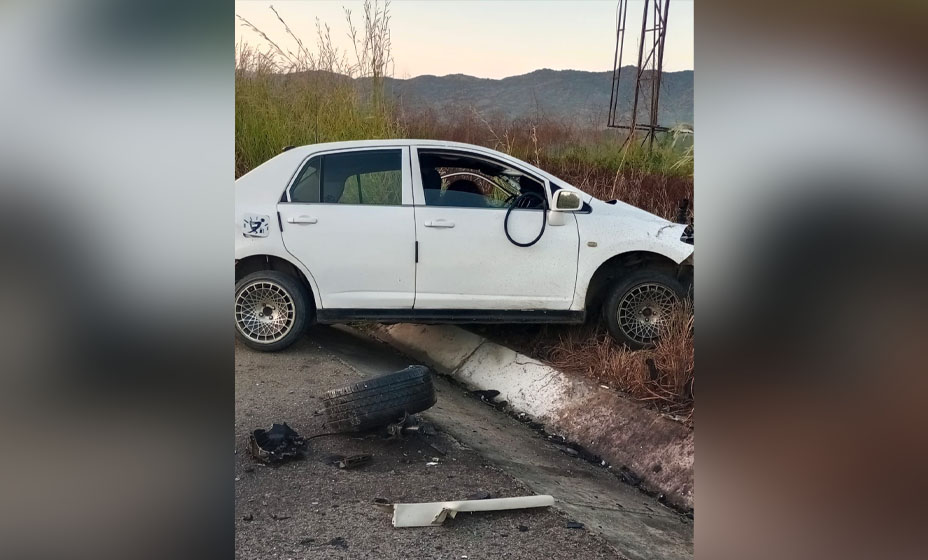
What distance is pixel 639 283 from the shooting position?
5.37m

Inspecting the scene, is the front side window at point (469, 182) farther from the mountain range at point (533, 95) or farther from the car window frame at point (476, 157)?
the mountain range at point (533, 95)

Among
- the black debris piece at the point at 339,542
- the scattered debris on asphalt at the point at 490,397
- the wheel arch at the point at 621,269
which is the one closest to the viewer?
the black debris piece at the point at 339,542

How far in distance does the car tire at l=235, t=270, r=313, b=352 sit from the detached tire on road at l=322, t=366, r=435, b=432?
3.99 feet

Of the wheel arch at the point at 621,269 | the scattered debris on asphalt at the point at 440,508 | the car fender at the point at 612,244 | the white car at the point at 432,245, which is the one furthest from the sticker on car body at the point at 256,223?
the scattered debris on asphalt at the point at 440,508

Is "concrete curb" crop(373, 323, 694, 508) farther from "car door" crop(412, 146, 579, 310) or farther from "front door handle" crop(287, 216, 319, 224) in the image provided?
"front door handle" crop(287, 216, 319, 224)

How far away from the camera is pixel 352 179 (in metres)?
5.29

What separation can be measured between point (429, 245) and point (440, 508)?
232cm

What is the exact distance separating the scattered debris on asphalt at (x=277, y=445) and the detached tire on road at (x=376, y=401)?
20cm

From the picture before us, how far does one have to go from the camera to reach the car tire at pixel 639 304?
211 inches

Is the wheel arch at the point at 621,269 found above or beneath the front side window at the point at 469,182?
beneath

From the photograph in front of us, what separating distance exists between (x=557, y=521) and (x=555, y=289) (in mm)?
2262

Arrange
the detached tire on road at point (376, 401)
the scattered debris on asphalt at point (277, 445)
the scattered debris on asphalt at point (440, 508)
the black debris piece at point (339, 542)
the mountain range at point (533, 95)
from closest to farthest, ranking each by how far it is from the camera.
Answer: the black debris piece at point (339, 542)
the scattered debris on asphalt at point (440, 508)
the scattered debris on asphalt at point (277, 445)
the detached tire on road at point (376, 401)
the mountain range at point (533, 95)
